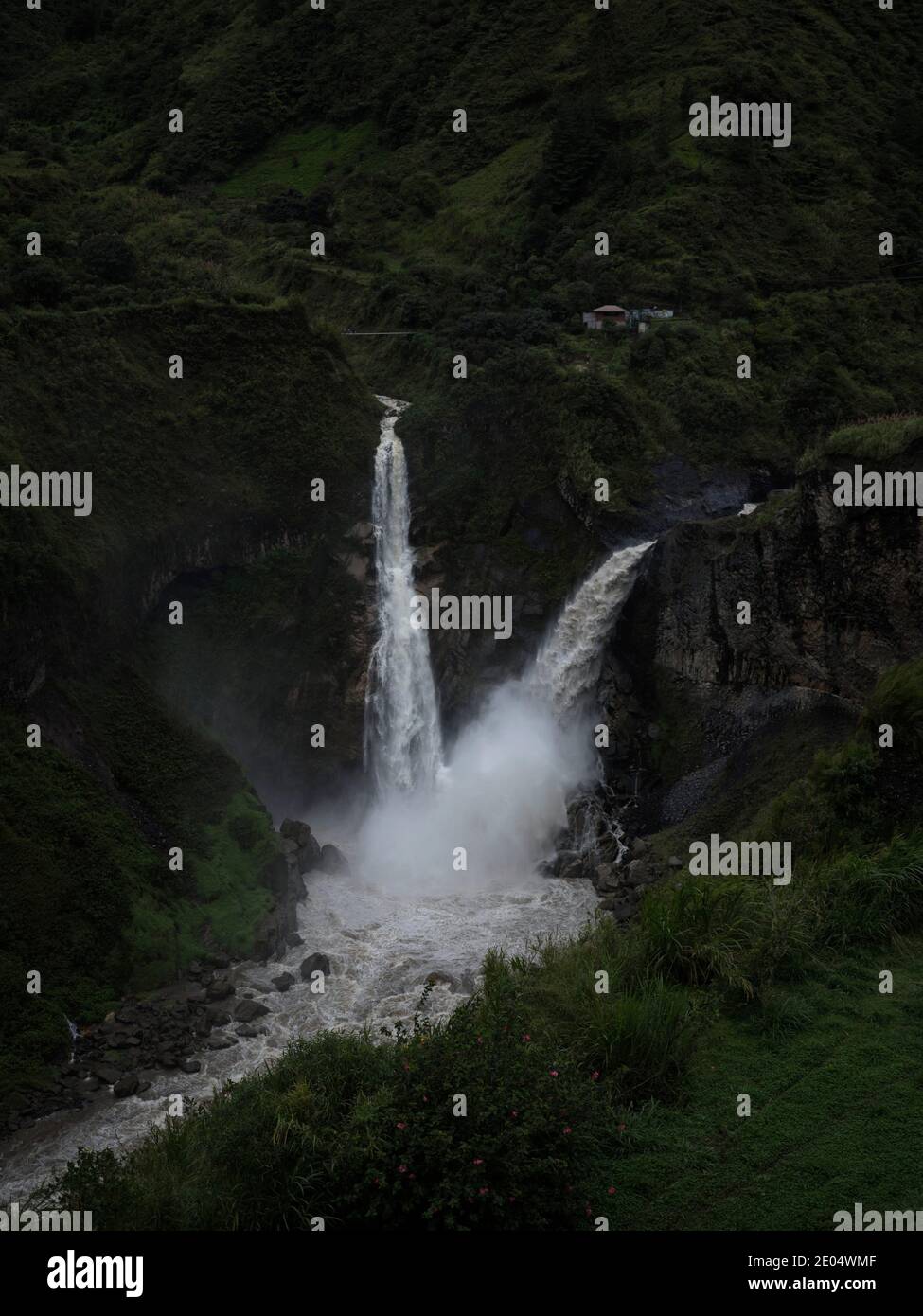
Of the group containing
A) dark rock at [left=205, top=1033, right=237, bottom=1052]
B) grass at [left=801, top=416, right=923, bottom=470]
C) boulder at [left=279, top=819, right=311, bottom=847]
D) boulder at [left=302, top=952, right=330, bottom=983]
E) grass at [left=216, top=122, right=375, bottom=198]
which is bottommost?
dark rock at [left=205, top=1033, right=237, bottom=1052]

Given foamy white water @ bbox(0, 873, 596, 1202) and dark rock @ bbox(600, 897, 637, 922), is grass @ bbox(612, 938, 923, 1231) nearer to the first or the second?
foamy white water @ bbox(0, 873, 596, 1202)

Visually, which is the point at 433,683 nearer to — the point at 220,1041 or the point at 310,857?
the point at 310,857

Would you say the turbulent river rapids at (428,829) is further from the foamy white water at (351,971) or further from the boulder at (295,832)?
the boulder at (295,832)

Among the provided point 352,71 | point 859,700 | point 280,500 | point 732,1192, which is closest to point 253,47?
point 352,71

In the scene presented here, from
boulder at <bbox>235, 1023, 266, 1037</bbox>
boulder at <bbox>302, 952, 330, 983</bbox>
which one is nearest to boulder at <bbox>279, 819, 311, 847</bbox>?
boulder at <bbox>302, 952, 330, 983</bbox>

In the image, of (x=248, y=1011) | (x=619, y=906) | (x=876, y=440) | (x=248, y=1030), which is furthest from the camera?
(x=876, y=440)

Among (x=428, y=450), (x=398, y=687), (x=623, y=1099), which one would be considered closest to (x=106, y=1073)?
(x=623, y=1099)
